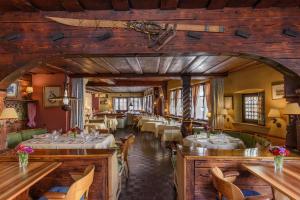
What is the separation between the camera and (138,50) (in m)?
3.03

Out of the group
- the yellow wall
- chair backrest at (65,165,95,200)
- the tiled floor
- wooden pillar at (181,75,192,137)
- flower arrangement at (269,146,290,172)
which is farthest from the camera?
wooden pillar at (181,75,192,137)

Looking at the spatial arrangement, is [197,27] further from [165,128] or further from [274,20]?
[165,128]

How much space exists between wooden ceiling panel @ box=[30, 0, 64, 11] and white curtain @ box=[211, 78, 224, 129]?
6344 mm

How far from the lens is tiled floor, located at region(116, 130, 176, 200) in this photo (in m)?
3.84

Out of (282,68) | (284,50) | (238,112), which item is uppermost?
(284,50)

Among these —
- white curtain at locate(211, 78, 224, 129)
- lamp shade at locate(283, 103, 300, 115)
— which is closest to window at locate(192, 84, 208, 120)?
white curtain at locate(211, 78, 224, 129)

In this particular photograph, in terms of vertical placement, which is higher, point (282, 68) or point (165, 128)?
point (282, 68)

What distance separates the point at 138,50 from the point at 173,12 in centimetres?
64

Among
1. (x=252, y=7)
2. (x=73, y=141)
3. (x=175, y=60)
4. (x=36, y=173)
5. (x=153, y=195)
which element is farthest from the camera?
(x=175, y=60)

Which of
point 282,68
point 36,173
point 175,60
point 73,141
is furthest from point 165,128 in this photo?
point 36,173

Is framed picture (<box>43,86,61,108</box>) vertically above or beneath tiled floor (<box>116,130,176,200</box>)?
above

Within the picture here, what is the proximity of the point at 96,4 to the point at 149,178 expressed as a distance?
3270 millimetres

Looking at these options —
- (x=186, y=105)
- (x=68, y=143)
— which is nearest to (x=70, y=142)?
(x=68, y=143)

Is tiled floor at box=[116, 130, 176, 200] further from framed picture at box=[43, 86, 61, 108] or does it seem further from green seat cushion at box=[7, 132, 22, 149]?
framed picture at box=[43, 86, 61, 108]
